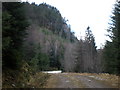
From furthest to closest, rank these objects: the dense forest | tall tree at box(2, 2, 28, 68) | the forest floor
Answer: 1. the forest floor
2. the dense forest
3. tall tree at box(2, 2, 28, 68)

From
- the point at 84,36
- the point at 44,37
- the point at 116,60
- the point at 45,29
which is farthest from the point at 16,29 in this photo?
the point at 45,29

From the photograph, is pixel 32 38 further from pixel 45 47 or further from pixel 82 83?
pixel 45 47

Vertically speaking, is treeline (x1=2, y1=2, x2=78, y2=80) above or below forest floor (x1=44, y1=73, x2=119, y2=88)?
above

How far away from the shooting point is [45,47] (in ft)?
262

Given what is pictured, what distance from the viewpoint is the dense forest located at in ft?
45.3

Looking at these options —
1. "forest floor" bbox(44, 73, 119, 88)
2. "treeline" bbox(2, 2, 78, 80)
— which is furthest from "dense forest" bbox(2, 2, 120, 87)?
"forest floor" bbox(44, 73, 119, 88)

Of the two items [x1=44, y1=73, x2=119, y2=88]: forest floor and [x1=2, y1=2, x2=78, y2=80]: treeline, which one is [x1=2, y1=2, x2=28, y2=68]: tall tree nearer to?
[x1=2, y1=2, x2=78, y2=80]: treeline

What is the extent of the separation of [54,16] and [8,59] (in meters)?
112

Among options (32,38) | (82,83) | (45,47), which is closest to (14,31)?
(82,83)

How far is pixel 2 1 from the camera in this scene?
12930 millimetres

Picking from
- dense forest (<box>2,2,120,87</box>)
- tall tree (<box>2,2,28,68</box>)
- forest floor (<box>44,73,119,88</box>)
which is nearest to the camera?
tall tree (<box>2,2,28,68</box>)

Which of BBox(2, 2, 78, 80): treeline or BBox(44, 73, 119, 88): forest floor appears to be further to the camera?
BBox(44, 73, 119, 88): forest floor

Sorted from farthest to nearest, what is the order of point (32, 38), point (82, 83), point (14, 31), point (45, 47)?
point (45, 47) → point (32, 38) → point (82, 83) → point (14, 31)

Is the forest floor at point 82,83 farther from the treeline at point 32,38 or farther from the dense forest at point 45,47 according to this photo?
the treeline at point 32,38
